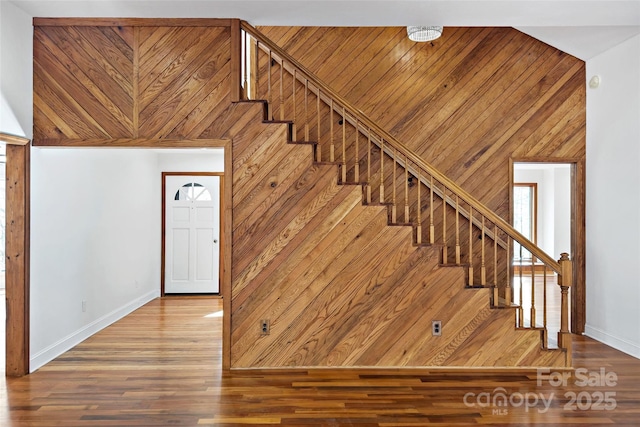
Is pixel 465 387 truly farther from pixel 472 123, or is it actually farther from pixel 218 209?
pixel 218 209

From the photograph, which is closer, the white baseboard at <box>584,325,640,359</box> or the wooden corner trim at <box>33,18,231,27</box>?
the wooden corner trim at <box>33,18,231,27</box>

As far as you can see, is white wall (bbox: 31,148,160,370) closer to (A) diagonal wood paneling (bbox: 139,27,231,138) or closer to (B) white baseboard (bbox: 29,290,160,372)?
(B) white baseboard (bbox: 29,290,160,372)

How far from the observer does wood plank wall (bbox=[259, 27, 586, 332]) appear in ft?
19.0

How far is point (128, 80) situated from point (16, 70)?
2.83ft

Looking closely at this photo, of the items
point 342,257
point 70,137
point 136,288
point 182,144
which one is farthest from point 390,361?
point 136,288

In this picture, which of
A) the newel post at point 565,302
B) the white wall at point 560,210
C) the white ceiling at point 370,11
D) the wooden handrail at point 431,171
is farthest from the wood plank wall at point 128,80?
the white wall at point 560,210

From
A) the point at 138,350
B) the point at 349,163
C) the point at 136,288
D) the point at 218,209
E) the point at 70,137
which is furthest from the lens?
the point at 218,209

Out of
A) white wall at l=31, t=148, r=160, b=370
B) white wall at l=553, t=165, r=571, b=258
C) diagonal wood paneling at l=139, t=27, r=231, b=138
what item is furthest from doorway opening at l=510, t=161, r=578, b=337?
diagonal wood paneling at l=139, t=27, r=231, b=138

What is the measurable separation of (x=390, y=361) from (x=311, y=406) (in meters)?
1.13

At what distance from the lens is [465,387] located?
399cm

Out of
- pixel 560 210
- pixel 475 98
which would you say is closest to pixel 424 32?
pixel 475 98

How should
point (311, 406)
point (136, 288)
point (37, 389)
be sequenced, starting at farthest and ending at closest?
1. point (136, 288)
2. point (37, 389)
3. point (311, 406)

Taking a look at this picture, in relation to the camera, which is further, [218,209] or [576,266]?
[218,209]

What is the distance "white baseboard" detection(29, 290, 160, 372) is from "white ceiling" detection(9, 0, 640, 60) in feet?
9.79
